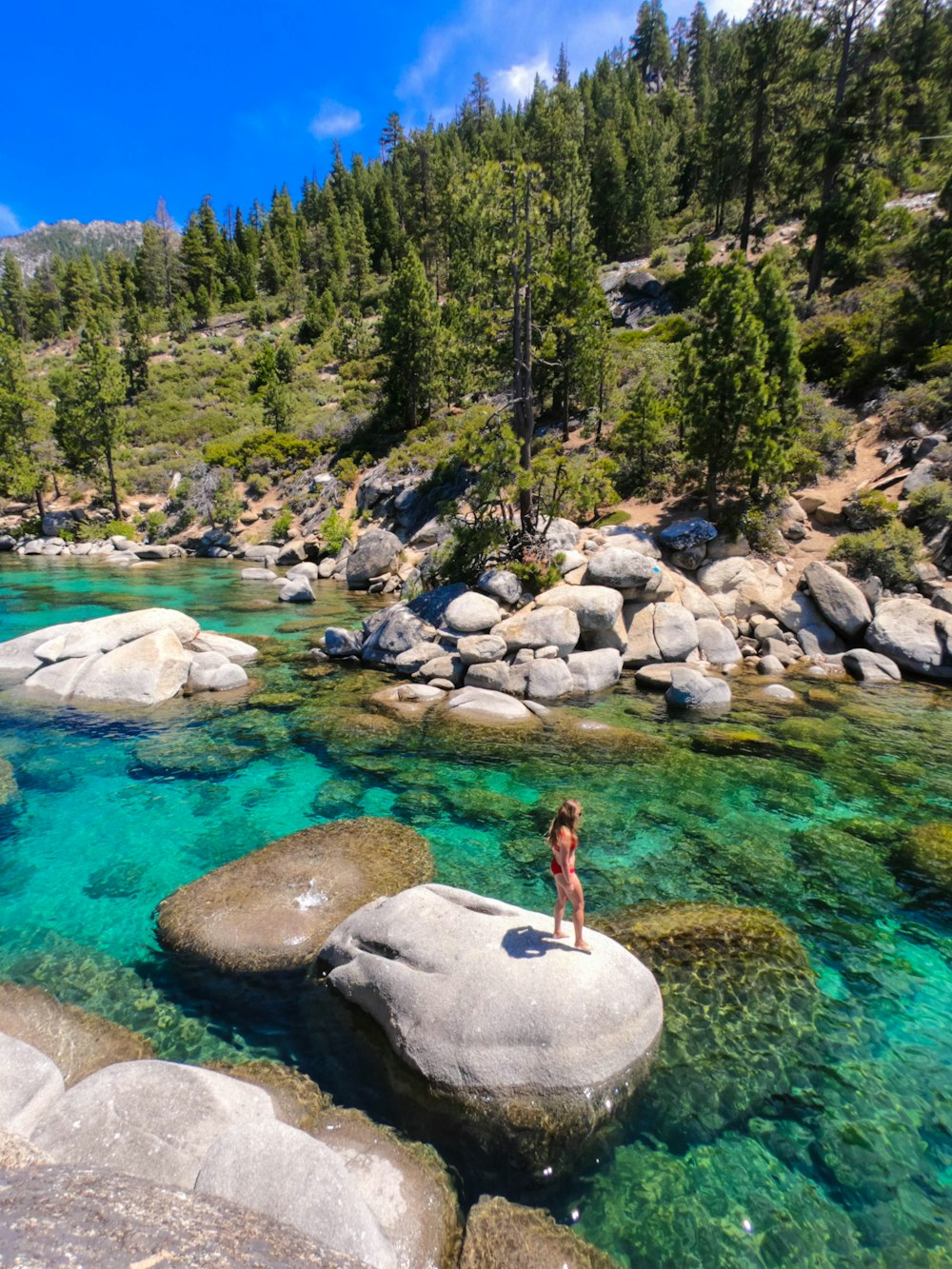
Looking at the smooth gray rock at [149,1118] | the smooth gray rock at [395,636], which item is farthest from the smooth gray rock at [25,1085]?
the smooth gray rock at [395,636]

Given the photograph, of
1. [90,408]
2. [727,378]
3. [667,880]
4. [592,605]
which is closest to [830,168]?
[727,378]

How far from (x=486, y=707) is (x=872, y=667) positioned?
1026cm

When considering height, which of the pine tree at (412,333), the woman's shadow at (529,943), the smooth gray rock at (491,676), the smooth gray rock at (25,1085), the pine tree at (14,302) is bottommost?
the smooth gray rock at (25,1085)

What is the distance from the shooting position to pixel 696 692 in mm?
14031

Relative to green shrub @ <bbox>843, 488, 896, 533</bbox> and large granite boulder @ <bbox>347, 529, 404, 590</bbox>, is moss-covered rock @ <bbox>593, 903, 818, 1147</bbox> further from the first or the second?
large granite boulder @ <bbox>347, 529, 404, 590</bbox>

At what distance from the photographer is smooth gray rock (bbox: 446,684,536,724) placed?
1342cm

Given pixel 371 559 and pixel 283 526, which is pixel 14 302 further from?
pixel 371 559

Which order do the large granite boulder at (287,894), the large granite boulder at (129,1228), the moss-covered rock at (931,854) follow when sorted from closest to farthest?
1. the large granite boulder at (129,1228)
2. the large granite boulder at (287,894)
3. the moss-covered rock at (931,854)

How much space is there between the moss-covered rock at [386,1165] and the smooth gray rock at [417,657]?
10.9 m

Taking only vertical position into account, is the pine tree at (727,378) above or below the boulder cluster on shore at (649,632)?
above

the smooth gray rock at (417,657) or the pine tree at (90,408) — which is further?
the pine tree at (90,408)

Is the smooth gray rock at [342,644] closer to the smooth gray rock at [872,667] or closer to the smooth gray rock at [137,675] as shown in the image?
the smooth gray rock at [137,675]

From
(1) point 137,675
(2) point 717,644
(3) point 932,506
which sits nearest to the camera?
(1) point 137,675

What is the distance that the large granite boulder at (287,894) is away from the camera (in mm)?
6746
